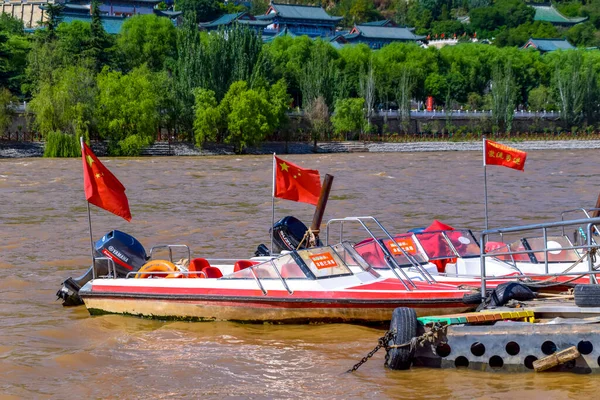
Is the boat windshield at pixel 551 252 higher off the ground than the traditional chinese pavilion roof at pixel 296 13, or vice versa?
the traditional chinese pavilion roof at pixel 296 13

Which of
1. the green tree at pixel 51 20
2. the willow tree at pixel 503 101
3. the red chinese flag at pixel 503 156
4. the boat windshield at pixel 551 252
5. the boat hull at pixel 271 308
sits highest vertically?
the green tree at pixel 51 20

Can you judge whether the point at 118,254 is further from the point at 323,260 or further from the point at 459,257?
the point at 459,257

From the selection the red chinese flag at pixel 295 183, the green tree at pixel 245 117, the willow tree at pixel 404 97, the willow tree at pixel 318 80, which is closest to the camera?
the red chinese flag at pixel 295 183

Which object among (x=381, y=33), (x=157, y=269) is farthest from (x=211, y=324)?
(x=381, y=33)

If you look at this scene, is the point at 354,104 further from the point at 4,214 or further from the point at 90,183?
the point at 90,183

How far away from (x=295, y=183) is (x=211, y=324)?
3.05 m

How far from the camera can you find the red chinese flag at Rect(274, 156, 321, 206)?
1481 centimetres

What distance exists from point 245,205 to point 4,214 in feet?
22.6

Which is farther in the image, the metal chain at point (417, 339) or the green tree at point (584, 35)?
the green tree at point (584, 35)

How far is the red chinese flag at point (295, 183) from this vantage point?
14.8m

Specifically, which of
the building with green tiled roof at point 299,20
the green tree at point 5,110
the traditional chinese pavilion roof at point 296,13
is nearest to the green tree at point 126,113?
the green tree at point 5,110

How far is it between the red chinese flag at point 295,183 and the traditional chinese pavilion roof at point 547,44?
3691 inches

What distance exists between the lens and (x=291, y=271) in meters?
12.8

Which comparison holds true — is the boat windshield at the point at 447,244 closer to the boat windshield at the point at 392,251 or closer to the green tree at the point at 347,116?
the boat windshield at the point at 392,251
